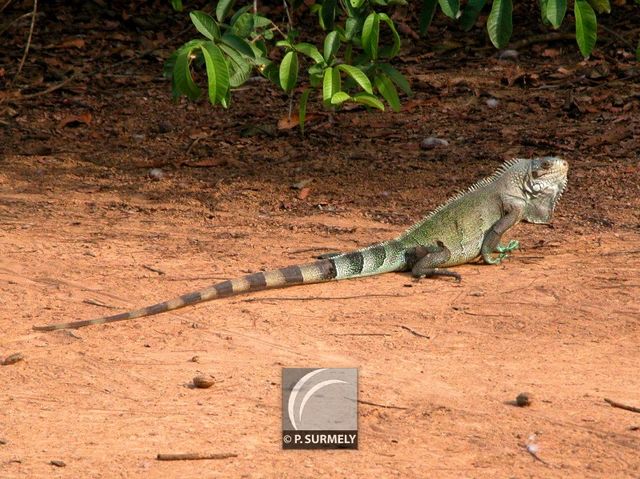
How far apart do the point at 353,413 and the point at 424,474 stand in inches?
25.8

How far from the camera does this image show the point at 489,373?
5.50 meters

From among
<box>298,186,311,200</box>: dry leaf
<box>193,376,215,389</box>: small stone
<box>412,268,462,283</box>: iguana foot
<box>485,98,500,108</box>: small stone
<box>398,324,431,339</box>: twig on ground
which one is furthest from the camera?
<box>485,98,500,108</box>: small stone

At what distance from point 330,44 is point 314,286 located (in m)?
1.62

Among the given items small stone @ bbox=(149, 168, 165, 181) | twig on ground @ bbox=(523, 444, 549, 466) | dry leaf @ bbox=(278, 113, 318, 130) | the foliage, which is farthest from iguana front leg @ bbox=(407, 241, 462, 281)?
dry leaf @ bbox=(278, 113, 318, 130)

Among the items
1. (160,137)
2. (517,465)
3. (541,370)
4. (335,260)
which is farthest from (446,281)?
(160,137)

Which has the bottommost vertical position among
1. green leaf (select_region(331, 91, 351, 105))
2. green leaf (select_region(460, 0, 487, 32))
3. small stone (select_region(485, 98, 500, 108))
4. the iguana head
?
the iguana head

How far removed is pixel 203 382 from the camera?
5297 millimetres

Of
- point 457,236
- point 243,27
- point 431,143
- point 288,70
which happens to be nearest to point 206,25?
point 243,27

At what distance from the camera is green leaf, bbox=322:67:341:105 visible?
7.23 metres

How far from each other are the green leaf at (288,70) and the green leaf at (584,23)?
1.92 m

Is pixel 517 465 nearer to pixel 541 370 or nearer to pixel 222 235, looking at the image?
pixel 541 370

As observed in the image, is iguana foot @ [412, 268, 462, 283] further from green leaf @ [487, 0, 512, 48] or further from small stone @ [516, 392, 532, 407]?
small stone @ [516, 392, 532, 407]

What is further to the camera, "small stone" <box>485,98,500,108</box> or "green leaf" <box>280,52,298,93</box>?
"small stone" <box>485,98,500,108</box>

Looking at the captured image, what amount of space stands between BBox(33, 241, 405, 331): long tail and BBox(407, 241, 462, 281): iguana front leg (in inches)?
3.3
